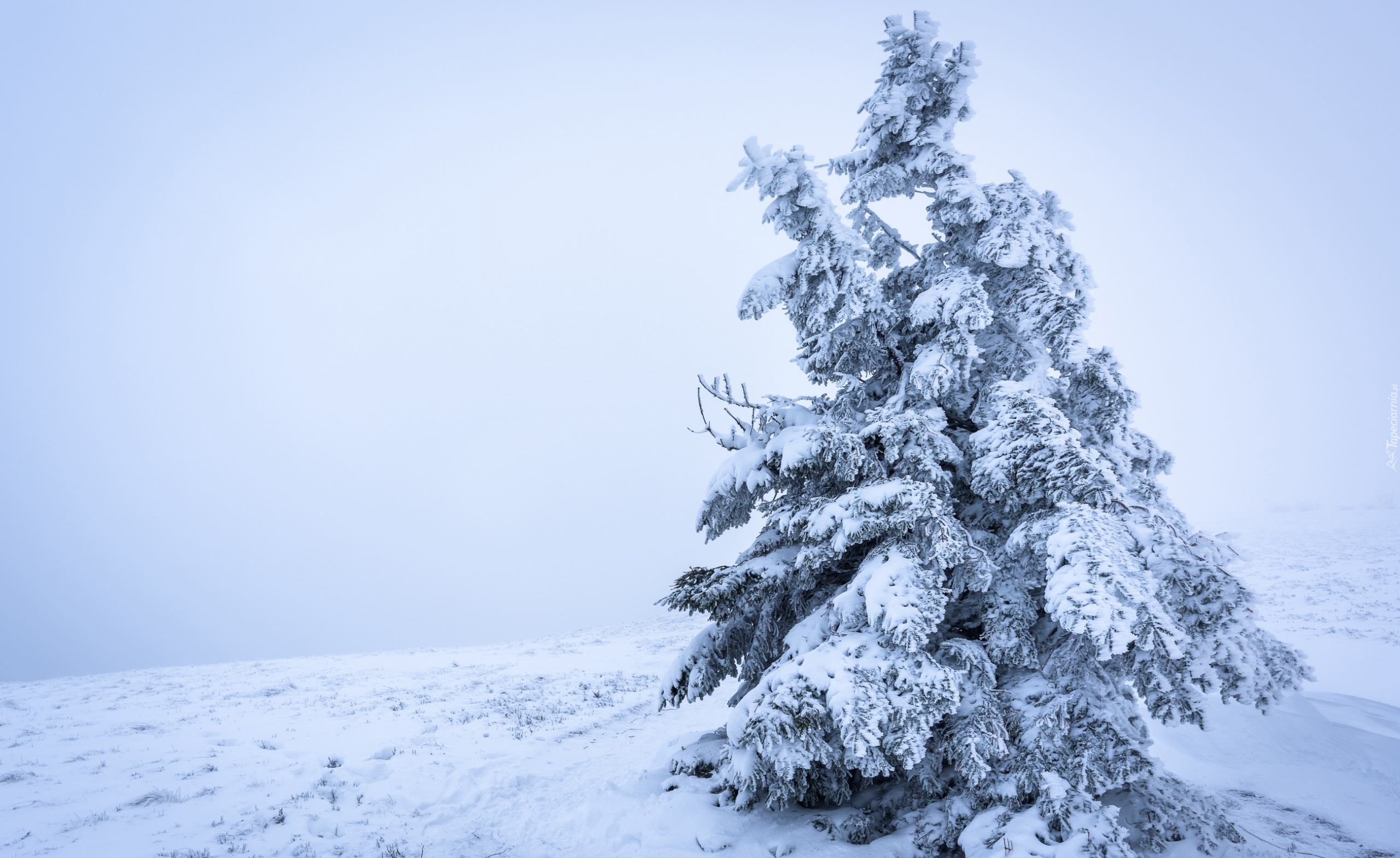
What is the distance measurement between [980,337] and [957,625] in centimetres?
361

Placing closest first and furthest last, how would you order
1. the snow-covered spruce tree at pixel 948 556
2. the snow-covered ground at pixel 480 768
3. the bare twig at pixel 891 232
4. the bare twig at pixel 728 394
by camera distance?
the snow-covered spruce tree at pixel 948 556
the snow-covered ground at pixel 480 768
the bare twig at pixel 728 394
the bare twig at pixel 891 232

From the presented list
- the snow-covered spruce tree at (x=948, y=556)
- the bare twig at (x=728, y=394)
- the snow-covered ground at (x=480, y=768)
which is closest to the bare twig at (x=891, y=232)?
the snow-covered spruce tree at (x=948, y=556)

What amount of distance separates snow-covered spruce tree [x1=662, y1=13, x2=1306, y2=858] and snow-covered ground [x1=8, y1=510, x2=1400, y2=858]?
30.7 inches

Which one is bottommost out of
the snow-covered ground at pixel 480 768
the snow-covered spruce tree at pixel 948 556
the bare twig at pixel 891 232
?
the snow-covered ground at pixel 480 768

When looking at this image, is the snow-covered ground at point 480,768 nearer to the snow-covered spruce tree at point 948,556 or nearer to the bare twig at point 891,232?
A: the snow-covered spruce tree at point 948,556

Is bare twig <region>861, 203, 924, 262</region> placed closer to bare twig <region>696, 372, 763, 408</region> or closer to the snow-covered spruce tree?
the snow-covered spruce tree

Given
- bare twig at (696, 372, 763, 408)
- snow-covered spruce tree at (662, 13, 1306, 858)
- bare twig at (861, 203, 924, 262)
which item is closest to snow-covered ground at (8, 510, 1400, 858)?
snow-covered spruce tree at (662, 13, 1306, 858)

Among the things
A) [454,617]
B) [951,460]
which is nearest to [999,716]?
[951,460]

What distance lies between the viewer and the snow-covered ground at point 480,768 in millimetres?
6629

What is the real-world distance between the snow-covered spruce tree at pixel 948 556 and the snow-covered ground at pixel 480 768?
2.56 ft

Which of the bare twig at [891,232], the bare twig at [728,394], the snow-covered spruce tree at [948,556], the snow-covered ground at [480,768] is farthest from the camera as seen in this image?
the bare twig at [891,232]

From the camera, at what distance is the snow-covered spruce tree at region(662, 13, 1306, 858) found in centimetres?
498

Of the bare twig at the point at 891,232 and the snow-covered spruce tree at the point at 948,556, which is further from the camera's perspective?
the bare twig at the point at 891,232

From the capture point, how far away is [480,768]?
9422mm
